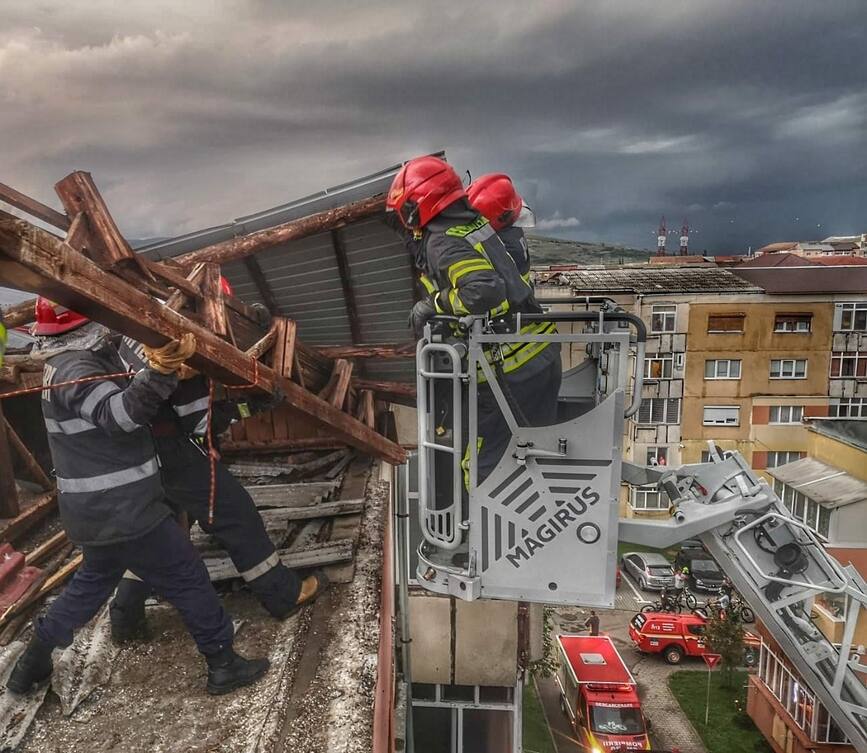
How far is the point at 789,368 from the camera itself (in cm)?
2317

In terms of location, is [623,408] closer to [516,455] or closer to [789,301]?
[516,455]

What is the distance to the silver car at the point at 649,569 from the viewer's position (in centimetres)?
2119

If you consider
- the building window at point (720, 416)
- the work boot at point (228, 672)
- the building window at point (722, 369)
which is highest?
the work boot at point (228, 672)

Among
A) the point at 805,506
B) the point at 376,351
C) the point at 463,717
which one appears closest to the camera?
the point at 376,351

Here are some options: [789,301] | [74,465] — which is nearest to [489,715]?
[74,465]

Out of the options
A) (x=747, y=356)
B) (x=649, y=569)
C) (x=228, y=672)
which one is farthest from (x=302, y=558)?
(x=747, y=356)

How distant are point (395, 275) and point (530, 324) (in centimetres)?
248

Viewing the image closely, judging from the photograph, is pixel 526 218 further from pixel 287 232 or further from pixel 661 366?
pixel 661 366

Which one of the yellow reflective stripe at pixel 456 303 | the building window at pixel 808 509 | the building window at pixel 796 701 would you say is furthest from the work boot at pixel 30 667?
the building window at pixel 808 509

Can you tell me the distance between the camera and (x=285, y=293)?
22.4ft

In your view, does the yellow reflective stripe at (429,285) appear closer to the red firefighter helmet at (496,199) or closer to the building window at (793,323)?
the red firefighter helmet at (496,199)

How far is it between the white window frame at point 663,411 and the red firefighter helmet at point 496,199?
20151mm

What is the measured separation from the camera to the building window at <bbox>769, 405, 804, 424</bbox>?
23.4 metres

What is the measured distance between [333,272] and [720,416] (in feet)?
69.7
